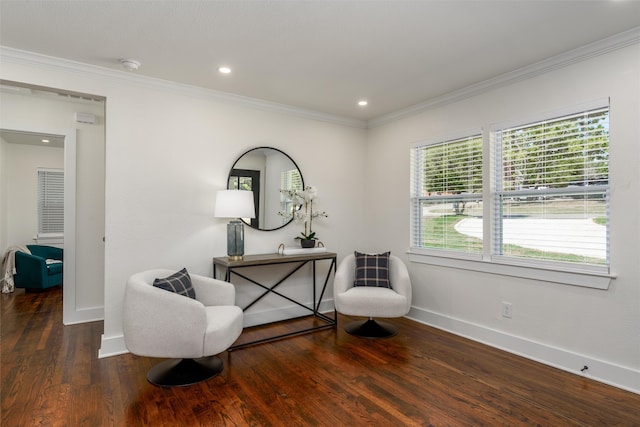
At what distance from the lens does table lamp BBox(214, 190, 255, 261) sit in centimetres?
330

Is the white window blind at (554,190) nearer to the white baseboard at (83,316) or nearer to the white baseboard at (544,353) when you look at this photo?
the white baseboard at (544,353)

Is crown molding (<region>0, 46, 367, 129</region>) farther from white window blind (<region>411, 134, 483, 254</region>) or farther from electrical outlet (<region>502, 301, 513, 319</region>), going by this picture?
electrical outlet (<region>502, 301, 513, 319</region>)

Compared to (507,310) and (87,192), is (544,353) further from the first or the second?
(87,192)

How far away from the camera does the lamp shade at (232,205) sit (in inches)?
130

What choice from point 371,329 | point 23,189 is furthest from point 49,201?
→ point 371,329

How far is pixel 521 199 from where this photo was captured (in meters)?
3.17

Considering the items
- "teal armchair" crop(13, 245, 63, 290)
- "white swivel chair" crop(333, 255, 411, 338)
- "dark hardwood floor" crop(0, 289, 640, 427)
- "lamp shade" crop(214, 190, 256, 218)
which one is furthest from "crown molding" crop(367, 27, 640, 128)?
"teal armchair" crop(13, 245, 63, 290)

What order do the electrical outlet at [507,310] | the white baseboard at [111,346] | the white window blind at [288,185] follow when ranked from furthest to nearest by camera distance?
1. the white window blind at [288,185]
2. the electrical outlet at [507,310]
3. the white baseboard at [111,346]

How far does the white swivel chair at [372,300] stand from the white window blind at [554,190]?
950 millimetres

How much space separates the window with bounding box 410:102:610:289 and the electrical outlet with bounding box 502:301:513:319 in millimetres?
288

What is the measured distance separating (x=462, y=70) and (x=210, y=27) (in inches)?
82.8

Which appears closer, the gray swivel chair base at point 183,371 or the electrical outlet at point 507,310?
the gray swivel chair base at point 183,371

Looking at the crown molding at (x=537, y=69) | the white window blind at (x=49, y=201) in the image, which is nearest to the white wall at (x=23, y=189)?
the white window blind at (x=49, y=201)

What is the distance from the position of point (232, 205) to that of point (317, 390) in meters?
1.75
